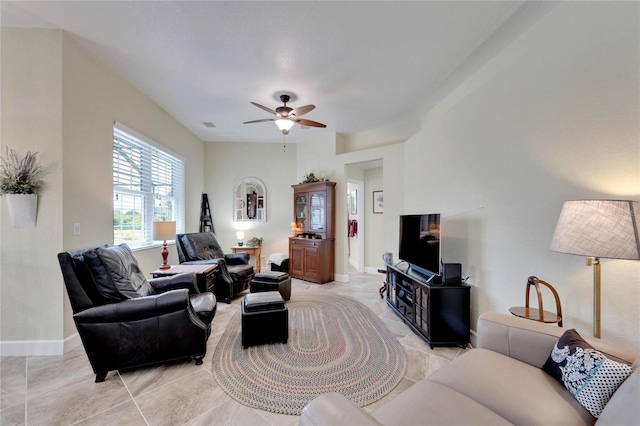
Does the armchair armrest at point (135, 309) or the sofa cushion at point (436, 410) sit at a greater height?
the armchair armrest at point (135, 309)

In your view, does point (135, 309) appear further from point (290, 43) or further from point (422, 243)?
point (422, 243)

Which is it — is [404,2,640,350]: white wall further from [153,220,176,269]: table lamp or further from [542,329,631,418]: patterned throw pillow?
[153,220,176,269]: table lamp

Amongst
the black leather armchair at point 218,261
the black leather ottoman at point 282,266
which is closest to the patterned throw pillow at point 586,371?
the black leather armchair at point 218,261

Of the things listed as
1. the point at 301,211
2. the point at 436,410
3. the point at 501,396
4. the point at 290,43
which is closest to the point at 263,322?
the point at 436,410

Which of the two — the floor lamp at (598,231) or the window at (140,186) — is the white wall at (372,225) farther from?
the floor lamp at (598,231)

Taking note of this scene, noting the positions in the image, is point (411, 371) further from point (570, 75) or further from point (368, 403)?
point (570, 75)

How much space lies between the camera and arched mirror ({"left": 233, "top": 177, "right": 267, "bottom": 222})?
19.0ft

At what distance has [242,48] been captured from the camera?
2475 millimetres

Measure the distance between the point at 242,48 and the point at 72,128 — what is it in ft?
6.03

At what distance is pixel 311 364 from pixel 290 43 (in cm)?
298

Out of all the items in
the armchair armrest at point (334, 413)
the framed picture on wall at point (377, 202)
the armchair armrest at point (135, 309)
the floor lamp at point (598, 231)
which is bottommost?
the armchair armrest at point (135, 309)

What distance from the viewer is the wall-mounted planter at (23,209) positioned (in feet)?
7.21

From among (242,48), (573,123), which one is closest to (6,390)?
(242,48)

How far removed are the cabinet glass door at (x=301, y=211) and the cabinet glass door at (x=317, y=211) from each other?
6.3 inches
